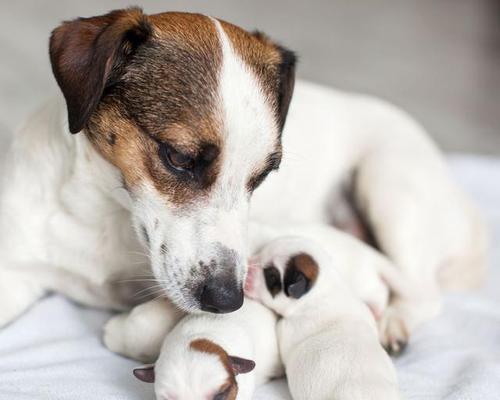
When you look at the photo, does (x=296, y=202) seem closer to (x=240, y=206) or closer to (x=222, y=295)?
(x=240, y=206)

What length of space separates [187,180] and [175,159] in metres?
0.07

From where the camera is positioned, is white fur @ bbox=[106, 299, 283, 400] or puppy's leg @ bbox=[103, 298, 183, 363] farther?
puppy's leg @ bbox=[103, 298, 183, 363]

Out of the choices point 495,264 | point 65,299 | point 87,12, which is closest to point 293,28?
point 87,12

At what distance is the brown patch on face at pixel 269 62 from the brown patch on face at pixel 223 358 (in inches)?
28.8

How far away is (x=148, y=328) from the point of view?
2.45 m

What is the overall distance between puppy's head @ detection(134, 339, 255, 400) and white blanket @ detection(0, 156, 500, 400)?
0.95ft

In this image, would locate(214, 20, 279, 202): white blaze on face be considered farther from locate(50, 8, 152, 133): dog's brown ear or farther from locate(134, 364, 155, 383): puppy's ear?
locate(134, 364, 155, 383): puppy's ear

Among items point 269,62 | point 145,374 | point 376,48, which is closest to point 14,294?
point 145,374

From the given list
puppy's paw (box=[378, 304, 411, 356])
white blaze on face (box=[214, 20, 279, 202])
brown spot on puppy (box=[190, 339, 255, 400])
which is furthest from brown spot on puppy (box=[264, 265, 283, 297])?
puppy's paw (box=[378, 304, 411, 356])

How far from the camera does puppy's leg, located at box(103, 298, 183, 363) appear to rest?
8.01 ft

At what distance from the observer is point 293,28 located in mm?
7168

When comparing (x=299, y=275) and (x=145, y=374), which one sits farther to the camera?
(x=299, y=275)

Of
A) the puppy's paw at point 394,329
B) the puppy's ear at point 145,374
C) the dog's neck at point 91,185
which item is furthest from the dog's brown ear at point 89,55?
the puppy's paw at point 394,329

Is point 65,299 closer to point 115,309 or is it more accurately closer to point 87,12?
point 115,309
